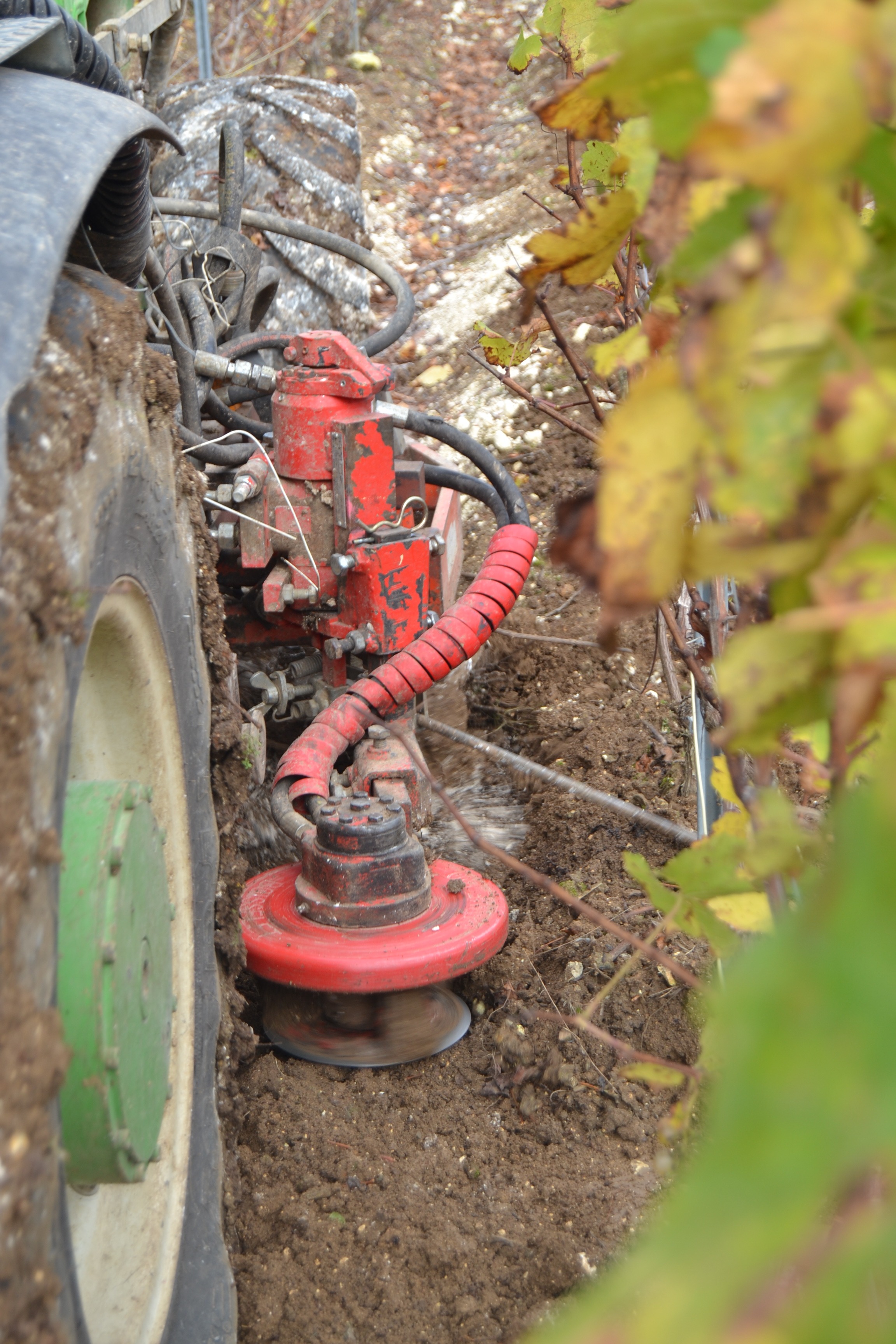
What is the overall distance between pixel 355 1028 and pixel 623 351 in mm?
1583

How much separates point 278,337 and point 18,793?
95.2 inches

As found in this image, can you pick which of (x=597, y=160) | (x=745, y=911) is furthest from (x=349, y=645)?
(x=745, y=911)

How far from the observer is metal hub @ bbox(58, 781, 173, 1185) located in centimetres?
94

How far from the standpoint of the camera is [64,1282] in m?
0.84

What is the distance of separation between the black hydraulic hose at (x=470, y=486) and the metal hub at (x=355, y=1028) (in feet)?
4.54

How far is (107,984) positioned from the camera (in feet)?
3.10

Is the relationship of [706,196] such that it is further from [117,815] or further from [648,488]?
[117,815]

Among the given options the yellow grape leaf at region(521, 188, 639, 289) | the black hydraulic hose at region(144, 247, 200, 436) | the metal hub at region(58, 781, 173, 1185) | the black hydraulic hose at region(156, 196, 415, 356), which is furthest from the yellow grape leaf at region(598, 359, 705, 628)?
the black hydraulic hose at region(156, 196, 415, 356)

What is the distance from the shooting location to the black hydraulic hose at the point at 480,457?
2832 mm

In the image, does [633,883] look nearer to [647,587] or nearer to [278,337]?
[278,337]

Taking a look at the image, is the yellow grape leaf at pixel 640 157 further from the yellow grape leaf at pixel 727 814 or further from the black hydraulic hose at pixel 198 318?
the black hydraulic hose at pixel 198 318

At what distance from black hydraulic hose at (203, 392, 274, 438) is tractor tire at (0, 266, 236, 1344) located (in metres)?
1.37

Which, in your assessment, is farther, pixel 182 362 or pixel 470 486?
pixel 470 486

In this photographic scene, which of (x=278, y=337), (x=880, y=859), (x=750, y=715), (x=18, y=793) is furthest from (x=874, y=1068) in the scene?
(x=278, y=337)
